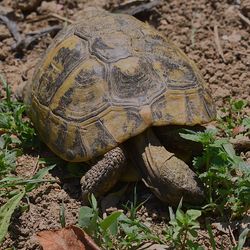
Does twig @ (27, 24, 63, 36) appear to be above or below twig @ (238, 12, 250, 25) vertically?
below

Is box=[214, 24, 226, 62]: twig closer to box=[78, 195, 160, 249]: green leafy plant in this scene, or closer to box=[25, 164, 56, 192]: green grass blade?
box=[25, 164, 56, 192]: green grass blade

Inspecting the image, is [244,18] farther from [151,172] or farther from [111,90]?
[151,172]

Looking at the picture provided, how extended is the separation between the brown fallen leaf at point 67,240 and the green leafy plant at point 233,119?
5.35ft

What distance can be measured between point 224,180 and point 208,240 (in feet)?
1.43

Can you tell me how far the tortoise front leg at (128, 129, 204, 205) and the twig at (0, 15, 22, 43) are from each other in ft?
8.06

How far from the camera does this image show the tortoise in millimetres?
4613

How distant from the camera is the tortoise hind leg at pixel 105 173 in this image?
4645mm

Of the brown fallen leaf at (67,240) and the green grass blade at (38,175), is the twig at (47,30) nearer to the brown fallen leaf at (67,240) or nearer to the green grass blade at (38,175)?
the green grass blade at (38,175)

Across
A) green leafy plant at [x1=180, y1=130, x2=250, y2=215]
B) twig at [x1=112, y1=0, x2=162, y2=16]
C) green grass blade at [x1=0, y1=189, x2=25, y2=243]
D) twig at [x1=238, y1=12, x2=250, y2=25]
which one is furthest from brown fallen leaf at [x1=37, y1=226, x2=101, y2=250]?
twig at [x1=238, y1=12, x2=250, y2=25]

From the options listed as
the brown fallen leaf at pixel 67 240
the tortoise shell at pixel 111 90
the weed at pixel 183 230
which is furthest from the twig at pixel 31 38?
the weed at pixel 183 230

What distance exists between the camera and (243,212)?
4.50 meters

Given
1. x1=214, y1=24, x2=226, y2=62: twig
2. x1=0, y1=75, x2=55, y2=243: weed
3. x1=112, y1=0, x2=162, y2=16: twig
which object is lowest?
x1=0, y1=75, x2=55, y2=243: weed

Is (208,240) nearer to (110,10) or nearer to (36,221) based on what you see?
(36,221)

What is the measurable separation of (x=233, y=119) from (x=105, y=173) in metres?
1.40
